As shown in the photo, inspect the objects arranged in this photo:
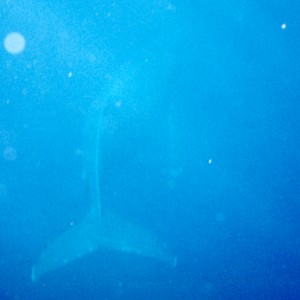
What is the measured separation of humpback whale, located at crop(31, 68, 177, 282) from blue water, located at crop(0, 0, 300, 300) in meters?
0.11

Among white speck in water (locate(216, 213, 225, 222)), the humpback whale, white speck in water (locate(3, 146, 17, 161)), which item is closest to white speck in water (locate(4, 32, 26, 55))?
the humpback whale

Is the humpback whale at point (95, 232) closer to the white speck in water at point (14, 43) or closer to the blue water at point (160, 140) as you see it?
the blue water at point (160, 140)

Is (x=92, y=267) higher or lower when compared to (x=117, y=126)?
lower

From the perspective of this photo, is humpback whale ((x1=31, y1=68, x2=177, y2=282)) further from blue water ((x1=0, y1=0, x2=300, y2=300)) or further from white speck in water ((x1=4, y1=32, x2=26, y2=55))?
white speck in water ((x1=4, y1=32, x2=26, y2=55))

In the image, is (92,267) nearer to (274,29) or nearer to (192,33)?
(192,33)

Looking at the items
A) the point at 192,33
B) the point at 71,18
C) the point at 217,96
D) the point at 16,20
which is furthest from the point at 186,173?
the point at 16,20

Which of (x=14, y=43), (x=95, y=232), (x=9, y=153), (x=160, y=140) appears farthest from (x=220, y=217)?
Result: (x=14, y=43)

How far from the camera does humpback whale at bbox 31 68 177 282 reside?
488 centimetres

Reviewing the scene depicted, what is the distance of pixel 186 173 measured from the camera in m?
5.32

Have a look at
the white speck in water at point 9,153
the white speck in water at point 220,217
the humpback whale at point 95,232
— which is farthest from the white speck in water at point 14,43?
the white speck in water at point 220,217

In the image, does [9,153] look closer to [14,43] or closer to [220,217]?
[14,43]

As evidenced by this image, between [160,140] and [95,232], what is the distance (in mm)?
1761

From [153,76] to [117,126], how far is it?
3.03 ft

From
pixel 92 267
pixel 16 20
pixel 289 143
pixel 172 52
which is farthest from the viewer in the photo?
pixel 92 267
